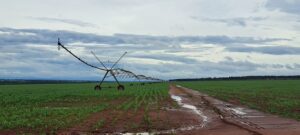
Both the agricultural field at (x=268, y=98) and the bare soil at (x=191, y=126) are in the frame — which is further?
the agricultural field at (x=268, y=98)

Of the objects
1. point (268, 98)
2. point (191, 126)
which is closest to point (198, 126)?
point (191, 126)

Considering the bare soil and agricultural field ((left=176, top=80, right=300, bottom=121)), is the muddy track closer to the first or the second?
the bare soil

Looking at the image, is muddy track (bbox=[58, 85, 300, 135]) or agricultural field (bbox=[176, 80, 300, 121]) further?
agricultural field (bbox=[176, 80, 300, 121])

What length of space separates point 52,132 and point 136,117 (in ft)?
21.4

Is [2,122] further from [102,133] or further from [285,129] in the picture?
[285,129]

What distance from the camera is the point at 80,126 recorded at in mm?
19172

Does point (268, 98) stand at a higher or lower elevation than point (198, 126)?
higher

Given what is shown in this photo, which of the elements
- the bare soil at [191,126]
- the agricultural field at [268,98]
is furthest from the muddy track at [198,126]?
the agricultural field at [268,98]

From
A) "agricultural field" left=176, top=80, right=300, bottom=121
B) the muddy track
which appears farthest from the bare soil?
"agricultural field" left=176, top=80, right=300, bottom=121

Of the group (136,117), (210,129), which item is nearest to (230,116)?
(136,117)

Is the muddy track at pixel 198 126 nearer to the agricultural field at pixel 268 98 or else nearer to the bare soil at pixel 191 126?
the bare soil at pixel 191 126

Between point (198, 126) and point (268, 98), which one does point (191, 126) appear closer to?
point (198, 126)

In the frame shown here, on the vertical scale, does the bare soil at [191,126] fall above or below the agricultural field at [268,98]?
below

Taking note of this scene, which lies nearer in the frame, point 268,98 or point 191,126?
point 191,126
